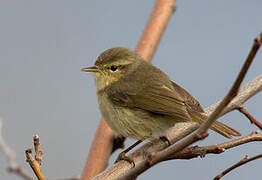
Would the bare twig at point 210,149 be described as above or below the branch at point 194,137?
below

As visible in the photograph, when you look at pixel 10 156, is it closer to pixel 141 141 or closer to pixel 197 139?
pixel 197 139

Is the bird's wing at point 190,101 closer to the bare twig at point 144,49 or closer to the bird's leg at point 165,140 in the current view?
the bird's leg at point 165,140

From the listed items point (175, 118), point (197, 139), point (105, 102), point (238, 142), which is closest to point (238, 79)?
point (197, 139)

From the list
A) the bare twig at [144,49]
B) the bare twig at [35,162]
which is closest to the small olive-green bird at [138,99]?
the bare twig at [144,49]

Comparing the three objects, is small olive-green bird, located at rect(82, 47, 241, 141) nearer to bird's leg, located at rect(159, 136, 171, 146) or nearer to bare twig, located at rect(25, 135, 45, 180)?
bird's leg, located at rect(159, 136, 171, 146)

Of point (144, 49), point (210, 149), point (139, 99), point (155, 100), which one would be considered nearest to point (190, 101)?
point (155, 100)

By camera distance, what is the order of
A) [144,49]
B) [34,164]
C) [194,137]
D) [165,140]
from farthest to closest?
[144,49] → [165,140] → [34,164] → [194,137]

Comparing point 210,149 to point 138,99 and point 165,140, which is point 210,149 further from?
point 138,99
